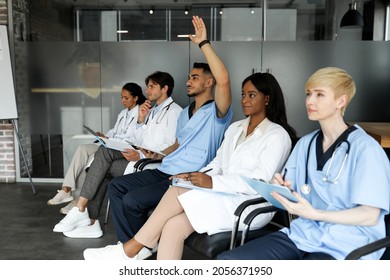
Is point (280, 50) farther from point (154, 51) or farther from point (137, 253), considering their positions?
point (137, 253)

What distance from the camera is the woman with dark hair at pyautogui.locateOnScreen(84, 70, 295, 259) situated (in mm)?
2520

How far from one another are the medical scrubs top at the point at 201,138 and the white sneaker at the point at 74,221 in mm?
1221

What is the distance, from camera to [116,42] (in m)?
5.68

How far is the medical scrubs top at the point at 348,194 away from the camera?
1.89m

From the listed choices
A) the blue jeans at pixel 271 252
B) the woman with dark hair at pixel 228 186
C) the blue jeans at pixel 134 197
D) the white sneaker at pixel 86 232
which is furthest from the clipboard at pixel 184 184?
the white sneaker at pixel 86 232

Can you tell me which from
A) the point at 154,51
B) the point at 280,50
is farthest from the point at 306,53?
the point at 154,51

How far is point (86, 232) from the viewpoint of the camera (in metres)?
3.86

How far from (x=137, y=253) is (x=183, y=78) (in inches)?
131

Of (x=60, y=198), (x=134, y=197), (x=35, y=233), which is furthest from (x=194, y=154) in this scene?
(x=60, y=198)

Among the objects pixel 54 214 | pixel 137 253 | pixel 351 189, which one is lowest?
pixel 54 214

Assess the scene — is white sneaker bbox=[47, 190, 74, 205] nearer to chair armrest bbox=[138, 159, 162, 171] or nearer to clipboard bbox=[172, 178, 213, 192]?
chair armrest bbox=[138, 159, 162, 171]

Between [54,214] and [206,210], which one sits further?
[54,214]

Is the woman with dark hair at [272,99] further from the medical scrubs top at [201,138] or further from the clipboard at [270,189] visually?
the clipboard at [270,189]

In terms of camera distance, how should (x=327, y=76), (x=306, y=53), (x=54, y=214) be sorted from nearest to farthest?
(x=327, y=76), (x=54, y=214), (x=306, y=53)
